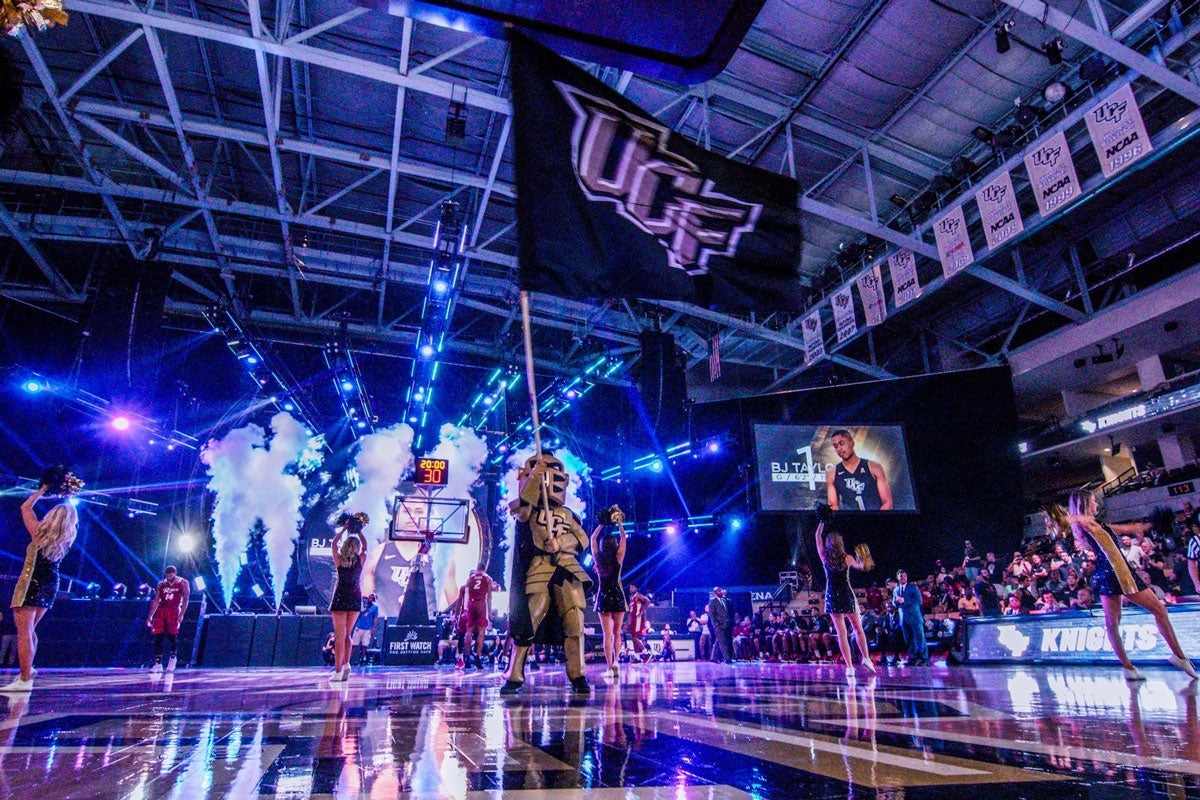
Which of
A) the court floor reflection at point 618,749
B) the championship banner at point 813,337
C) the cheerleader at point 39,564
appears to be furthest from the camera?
the championship banner at point 813,337

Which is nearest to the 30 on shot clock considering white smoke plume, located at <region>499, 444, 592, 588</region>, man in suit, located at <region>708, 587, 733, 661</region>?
white smoke plume, located at <region>499, 444, 592, 588</region>

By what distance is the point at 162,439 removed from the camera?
619 inches

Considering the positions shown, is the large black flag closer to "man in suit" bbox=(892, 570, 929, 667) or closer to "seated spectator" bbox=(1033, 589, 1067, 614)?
"man in suit" bbox=(892, 570, 929, 667)

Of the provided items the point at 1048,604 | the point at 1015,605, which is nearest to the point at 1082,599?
the point at 1048,604

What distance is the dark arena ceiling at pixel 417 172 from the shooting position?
10.6m

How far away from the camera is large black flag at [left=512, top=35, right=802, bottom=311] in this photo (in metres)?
2.66

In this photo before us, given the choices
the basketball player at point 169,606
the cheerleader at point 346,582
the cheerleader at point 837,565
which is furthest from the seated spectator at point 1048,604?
the basketball player at point 169,606

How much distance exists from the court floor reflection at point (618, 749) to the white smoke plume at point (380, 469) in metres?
16.7

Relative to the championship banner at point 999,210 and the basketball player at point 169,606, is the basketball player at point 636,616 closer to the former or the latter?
the basketball player at point 169,606

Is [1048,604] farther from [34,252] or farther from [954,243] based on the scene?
[34,252]

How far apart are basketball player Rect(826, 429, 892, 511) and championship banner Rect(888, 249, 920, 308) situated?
5.96 metres

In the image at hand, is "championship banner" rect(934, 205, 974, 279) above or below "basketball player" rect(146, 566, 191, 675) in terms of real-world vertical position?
above

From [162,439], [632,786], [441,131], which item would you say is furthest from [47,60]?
[632,786]

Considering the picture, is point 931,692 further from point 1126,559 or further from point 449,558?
point 449,558
